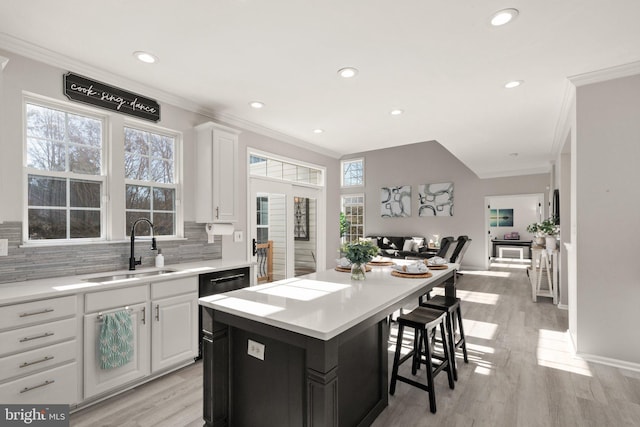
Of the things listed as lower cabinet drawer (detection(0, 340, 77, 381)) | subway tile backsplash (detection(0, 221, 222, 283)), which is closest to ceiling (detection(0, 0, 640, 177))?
subway tile backsplash (detection(0, 221, 222, 283))

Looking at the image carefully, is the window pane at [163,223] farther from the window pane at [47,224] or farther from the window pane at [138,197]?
the window pane at [47,224]

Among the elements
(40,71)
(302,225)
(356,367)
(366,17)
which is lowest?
(356,367)

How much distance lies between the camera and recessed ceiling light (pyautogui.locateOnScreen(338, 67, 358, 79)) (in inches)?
108

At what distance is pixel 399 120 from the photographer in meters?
4.09

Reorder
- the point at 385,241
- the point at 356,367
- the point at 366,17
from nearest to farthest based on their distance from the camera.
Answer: the point at 356,367
the point at 366,17
the point at 385,241

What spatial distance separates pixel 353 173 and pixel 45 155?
28.2 ft

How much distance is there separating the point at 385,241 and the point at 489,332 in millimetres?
5316

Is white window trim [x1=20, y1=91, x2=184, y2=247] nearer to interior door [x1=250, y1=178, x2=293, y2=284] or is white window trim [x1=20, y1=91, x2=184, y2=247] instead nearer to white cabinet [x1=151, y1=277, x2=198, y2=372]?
white cabinet [x1=151, y1=277, x2=198, y2=372]

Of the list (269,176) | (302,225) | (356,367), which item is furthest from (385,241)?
(356,367)

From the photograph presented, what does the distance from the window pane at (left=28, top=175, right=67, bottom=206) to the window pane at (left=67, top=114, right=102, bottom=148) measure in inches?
15.1

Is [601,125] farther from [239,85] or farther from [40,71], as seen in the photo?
[40,71]

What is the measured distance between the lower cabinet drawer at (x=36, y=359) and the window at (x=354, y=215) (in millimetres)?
8498

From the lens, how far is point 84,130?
2764 millimetres

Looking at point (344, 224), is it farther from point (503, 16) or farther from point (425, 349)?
point (503, 16)
